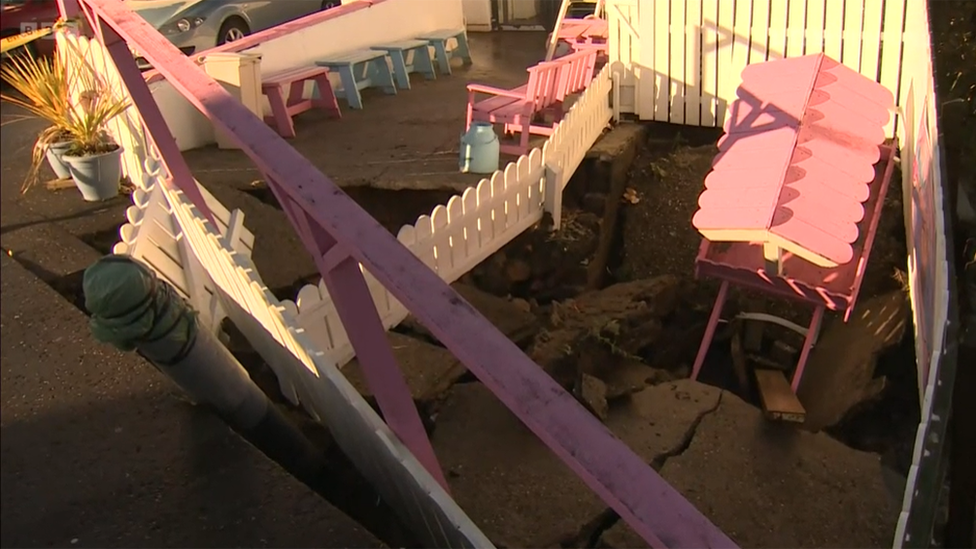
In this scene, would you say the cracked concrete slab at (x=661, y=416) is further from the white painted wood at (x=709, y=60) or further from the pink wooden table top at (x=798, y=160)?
the white painted wood at (x=709, y=60)

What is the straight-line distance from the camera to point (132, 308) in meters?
2.04

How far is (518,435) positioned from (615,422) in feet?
1.94

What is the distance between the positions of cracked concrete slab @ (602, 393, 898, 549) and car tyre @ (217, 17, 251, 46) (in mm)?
7268

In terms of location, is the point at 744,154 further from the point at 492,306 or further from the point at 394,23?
the point at 394,23

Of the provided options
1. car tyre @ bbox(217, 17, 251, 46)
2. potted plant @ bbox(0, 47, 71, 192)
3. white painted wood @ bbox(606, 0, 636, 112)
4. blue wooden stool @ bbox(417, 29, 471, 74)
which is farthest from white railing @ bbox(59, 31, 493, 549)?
car tyre @ bbox(217, 17, 251, 46)

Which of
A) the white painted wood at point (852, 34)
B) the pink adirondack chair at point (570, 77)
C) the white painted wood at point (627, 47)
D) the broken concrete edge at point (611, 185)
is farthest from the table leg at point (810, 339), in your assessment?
the white painted wood at point (627, 47)

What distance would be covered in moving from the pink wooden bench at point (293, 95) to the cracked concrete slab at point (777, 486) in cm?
417

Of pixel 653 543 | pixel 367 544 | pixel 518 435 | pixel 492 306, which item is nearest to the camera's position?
pixel 653 543

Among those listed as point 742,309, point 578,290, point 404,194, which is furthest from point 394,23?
point 742,309

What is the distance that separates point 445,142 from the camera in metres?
6.46

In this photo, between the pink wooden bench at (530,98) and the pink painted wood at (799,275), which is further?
the pink wooden bench at (530,98)

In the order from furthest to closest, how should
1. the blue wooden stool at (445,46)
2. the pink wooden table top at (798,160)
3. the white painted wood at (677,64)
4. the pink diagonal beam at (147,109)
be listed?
the blue wooden stool at (445,46) < the white painted wood at (677,64) < the pink wooden table top at (798,160) < the pink diagonal beam at (147,109)

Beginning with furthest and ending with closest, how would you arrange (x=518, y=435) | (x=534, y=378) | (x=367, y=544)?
(x=518, y=435) < (x=367, y=544) < (x=534, y=378)

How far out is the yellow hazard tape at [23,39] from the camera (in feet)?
13.0
